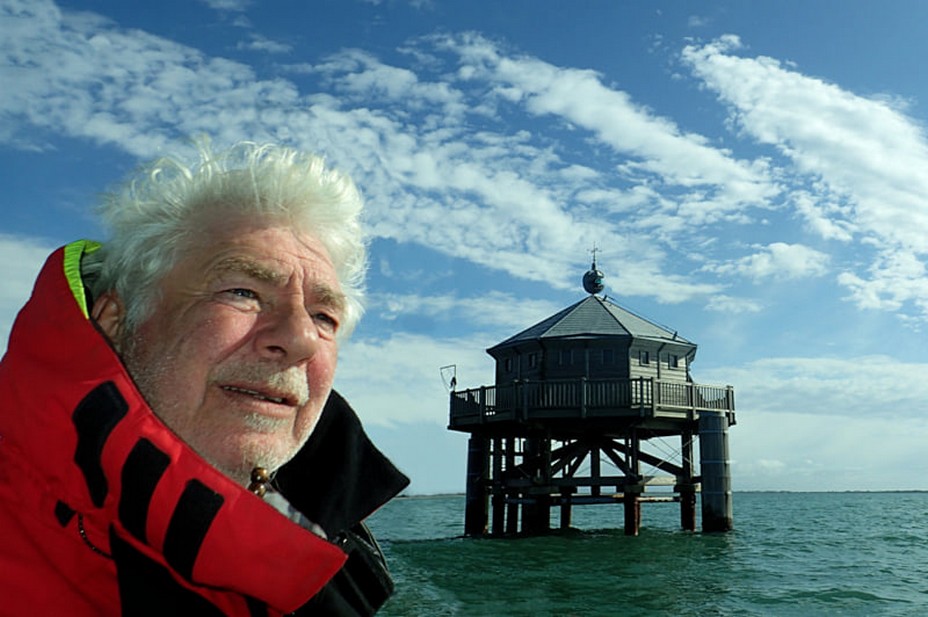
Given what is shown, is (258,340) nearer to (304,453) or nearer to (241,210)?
(241,210)

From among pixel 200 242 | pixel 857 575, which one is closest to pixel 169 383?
pixel 200 242

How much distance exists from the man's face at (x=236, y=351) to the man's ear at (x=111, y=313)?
7 cm

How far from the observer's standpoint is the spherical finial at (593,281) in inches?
1208

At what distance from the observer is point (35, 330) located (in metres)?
1.65

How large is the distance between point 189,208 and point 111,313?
32 centimetres

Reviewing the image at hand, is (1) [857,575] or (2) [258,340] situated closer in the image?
(2) [258,340]

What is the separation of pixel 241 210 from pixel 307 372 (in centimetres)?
43

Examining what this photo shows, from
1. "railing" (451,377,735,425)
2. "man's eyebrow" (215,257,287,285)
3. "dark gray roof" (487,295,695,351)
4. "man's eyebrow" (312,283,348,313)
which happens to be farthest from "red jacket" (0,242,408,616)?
"dark gray roof" (487,295,695,351)

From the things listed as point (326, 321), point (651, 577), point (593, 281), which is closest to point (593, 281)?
point (593, 281)

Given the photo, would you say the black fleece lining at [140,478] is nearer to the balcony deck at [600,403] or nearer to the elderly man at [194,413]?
the elderly man at [194,413]

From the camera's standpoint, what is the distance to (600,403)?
23.5 metres

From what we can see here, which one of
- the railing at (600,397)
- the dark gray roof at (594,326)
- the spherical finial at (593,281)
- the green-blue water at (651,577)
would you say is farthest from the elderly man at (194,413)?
the spherical finial at (593,281)

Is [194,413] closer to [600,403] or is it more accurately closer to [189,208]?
[189,208]

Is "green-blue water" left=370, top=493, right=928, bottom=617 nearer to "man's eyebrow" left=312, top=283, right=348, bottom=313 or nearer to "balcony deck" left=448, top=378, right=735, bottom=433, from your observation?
"balcony deck" left=448, top=378, right=735, bottom=433
